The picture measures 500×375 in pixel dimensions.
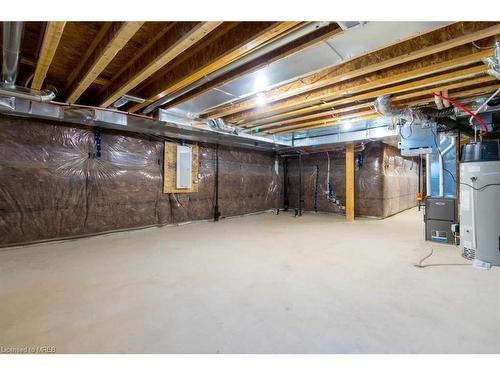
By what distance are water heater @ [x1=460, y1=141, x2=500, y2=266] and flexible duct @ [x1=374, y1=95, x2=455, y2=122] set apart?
0.70m

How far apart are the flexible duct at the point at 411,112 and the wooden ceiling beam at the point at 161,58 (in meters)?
2.38

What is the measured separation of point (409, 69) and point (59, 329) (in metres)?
3.45

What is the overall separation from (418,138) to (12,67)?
4919 millimetres

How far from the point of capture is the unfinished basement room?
1461 millimetres

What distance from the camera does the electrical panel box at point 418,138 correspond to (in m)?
3.52

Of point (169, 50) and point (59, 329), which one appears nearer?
point (59, 329)

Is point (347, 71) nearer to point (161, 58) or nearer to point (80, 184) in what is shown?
point (161, 58)

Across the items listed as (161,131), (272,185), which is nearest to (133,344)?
(161,131)

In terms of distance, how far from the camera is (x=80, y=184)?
3670mm

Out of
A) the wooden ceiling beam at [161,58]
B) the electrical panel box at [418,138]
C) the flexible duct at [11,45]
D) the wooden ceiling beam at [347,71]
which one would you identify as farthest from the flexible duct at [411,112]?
the flexible duct at [11,45]

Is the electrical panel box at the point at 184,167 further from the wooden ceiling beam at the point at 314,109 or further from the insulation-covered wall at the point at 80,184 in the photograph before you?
the wooden ceiling beam at the point at 314,109

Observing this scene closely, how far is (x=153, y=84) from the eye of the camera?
2.89 m
